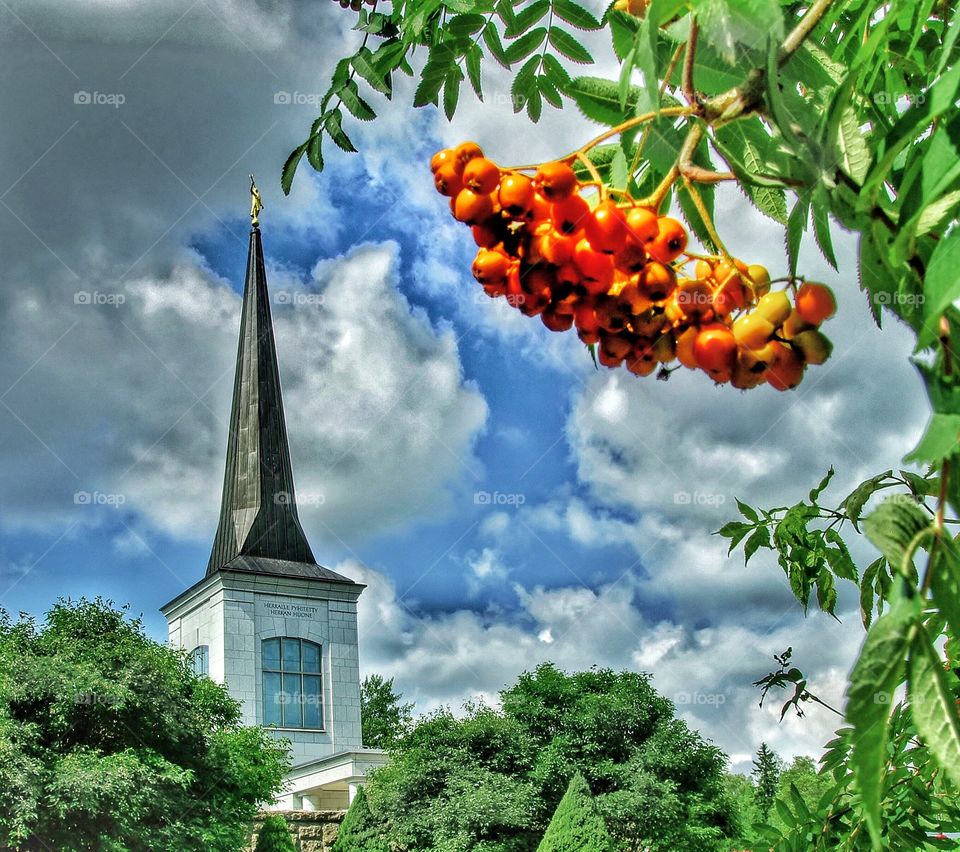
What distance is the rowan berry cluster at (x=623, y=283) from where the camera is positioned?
0.75 m

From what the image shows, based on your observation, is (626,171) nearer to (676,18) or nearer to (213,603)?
(676,18)

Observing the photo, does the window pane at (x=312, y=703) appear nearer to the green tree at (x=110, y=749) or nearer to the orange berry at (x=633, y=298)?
the green tree at (x=110, y=749)

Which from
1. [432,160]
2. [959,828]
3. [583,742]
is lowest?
[959,828]

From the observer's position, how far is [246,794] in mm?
14414

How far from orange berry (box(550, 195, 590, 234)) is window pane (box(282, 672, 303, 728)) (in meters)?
20.9

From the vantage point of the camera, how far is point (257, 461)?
77.3ft

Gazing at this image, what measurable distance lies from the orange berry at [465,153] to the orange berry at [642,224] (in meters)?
0.16

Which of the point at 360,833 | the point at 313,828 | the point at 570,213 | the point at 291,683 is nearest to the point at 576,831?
the point at 360,833

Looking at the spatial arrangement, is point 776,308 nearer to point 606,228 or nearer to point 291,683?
point 606,228

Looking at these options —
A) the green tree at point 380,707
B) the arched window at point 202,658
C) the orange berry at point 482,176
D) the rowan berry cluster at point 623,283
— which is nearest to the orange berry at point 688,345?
the rowan berry cluster at point 623,283

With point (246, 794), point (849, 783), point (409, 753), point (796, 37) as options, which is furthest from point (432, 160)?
point (409, 753)

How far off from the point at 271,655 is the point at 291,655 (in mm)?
484

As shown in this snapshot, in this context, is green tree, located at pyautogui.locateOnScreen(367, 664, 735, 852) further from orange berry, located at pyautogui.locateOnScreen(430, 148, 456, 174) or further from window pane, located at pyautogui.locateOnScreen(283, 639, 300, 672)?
orange berry, located at pyautogui.locateOnScreen(430, 148, 456, 174)

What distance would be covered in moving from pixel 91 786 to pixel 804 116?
12.7 meters
